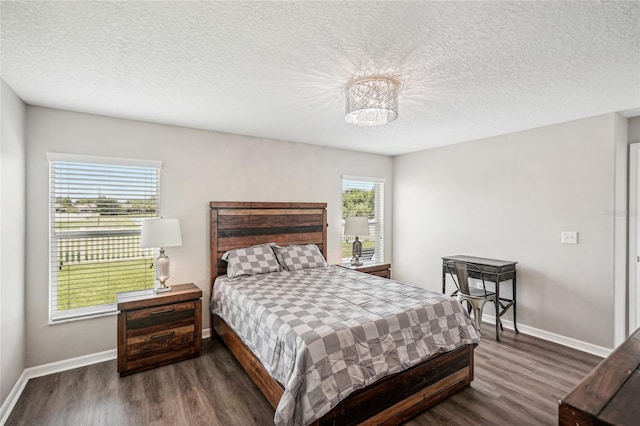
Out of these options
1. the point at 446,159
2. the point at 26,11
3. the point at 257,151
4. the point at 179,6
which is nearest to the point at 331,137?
the point at 257,151

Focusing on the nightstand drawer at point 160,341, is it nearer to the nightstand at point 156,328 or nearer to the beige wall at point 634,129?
the nightstand at point 156,328

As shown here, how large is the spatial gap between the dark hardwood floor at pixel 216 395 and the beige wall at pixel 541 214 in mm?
588

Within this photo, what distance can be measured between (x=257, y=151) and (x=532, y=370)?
3.73 meters

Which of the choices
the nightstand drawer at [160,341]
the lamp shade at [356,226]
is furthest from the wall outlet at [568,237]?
the nightstand drawer at [160,341]

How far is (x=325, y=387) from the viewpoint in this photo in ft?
5.67

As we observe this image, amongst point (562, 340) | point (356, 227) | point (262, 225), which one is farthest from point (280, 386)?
point (562, 340)

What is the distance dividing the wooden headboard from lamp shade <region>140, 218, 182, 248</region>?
1.88 ft

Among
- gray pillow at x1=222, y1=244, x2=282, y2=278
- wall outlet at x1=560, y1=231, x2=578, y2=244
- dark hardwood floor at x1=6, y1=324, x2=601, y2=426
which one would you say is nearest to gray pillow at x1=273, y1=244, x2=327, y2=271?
gray pillow at x1=222, y1=244, x2=282, y2=278

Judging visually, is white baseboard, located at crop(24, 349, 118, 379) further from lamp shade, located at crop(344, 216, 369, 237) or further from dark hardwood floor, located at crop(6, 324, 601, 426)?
lamp shade, located at crop(344, 216, 369, 237)

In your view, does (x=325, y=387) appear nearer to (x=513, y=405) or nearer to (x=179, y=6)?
(x=513, y=405)

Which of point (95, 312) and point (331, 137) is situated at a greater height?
point (331, 137)

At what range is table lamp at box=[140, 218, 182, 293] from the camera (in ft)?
9.53

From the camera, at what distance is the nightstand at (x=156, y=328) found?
2695 mm

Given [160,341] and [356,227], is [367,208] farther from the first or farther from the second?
[160,341]
